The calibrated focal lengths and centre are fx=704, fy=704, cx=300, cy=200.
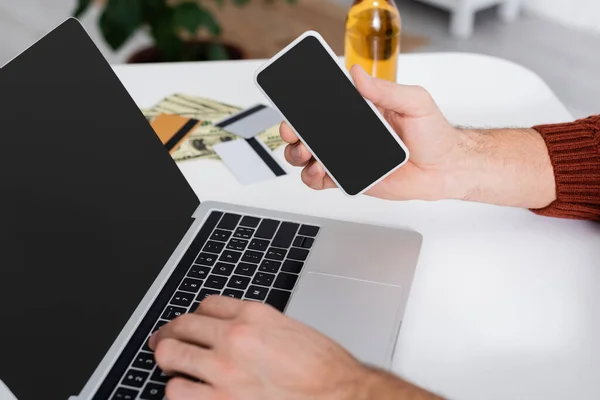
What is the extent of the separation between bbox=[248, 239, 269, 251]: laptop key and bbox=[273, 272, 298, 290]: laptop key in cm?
5

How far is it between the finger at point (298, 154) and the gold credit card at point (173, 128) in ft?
0.88

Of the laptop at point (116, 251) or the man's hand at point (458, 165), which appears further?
the man's hand at point (458, 165)

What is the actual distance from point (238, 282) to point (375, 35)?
497 mm

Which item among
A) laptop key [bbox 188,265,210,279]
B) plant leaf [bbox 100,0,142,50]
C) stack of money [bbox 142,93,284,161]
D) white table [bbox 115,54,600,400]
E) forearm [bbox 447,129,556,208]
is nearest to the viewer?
white table [bbox 115,54,600,400]

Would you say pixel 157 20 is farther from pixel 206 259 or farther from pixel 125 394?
pixel 125 394

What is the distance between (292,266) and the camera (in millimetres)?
814

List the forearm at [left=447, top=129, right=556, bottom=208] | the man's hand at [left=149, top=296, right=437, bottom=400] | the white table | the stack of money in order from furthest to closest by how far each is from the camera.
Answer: the stack of money < the forearm at [left=447, top=129, right=556, bottom=208] < the white table < the man's hand at [left=149, top=296, right=437, bottom=400]

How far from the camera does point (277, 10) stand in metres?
3.08

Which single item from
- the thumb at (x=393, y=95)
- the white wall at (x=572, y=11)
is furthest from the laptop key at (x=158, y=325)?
the white wall at (x=572, y=11)

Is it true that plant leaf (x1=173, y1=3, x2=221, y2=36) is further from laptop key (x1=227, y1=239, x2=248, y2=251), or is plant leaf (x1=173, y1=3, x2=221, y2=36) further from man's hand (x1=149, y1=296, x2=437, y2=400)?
man's hand (x1=149, y1=296, x2=437, y2=400)

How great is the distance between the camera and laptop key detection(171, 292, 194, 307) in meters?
0.77

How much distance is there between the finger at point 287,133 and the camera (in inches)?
32.8

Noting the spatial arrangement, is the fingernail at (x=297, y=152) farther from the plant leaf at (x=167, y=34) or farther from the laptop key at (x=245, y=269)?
the plant leaf at (x=167, y=34)

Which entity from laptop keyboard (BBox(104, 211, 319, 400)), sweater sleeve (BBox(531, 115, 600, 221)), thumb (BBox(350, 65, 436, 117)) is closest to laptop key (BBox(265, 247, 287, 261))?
laptop keyboard (BBox(104, 211, 319, 400))
